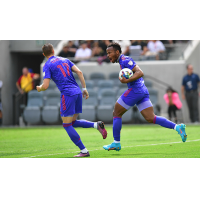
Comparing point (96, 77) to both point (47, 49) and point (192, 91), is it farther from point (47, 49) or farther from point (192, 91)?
point (47, 49)

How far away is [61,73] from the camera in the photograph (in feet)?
18.7

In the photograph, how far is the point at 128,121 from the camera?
14289mm

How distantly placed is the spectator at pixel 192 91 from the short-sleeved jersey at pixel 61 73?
8.45m

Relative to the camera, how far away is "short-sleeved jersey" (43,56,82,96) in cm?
566

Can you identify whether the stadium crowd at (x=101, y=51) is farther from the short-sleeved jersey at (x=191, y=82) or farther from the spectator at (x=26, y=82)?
the short-sleeved jersey at (x=191, y=82)

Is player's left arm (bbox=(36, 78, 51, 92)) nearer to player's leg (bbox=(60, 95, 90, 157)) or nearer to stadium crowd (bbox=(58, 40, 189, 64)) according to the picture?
player's leg (bbox=(60, 95, 90, 157))

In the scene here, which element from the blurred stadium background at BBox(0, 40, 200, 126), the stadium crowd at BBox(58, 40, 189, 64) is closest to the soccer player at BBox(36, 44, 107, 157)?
the blurred stadium background at BBox(0, 40, 200, 126)


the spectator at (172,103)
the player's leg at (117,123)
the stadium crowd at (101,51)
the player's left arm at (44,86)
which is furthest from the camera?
the stadium crowd at (101,51)

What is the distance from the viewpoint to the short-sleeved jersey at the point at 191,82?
1321 cm

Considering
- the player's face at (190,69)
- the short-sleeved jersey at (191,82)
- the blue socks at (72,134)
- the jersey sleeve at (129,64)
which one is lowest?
the blue socks at (72,134)

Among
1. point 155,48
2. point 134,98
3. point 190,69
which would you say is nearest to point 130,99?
point 134,98

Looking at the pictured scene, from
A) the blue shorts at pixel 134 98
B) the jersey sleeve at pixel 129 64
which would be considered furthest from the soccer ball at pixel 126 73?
the blue shorts at pixel 134 98

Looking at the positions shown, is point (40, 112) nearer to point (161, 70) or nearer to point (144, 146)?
point (161, 70)

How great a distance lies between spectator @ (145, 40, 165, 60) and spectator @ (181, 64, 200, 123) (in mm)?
2254
